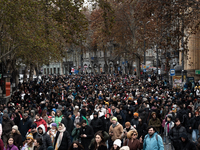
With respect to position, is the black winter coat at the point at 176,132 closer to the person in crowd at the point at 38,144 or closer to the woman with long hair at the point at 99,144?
the woman with long hair at the point at 99,144

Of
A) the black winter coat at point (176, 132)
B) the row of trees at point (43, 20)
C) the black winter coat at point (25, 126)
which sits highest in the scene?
the row of trees at point (43, 20)

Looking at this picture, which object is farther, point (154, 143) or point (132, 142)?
point (132, 142)

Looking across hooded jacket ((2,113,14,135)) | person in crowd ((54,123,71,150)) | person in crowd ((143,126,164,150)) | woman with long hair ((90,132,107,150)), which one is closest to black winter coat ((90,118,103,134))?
hooded jacket ((2,113,14,135))

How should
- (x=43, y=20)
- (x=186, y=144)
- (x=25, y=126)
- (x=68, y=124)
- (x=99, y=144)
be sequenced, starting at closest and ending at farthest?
(x=99, y=144) → (x=186, y=144) → (x=68, y=124) → (x=25, y=126) → (x=43, y=20)

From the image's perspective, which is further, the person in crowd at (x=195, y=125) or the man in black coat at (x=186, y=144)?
the person in crowd at (x=195, y=125)

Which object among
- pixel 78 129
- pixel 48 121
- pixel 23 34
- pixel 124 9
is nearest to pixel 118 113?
pixel 48 121

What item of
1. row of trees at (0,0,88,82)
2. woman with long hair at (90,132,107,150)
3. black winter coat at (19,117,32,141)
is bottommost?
black winter coat at (19,117,32,141)

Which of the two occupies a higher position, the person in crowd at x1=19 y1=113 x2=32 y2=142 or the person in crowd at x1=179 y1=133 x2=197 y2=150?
the person in crowd at x1=179 y1=133 x2=197 y2=150

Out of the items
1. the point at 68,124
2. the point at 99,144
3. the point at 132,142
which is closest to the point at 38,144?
the point at 99,144

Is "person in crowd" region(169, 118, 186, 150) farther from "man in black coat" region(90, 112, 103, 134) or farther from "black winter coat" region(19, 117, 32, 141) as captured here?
"black winter coat" region(19, 117, 32, 141)

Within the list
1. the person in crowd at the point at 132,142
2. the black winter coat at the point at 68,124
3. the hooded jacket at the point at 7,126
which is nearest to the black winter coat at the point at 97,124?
the black winter coat at the point at 68,124

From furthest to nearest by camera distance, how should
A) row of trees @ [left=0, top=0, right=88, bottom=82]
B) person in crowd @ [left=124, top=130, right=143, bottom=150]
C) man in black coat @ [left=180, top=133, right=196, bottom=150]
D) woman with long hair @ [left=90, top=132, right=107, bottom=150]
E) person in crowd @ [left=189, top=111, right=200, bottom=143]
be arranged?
row of trees @ [left=0, top=0, right=88, bottom=82]
person in crowd @ [left=189, top=111, right=200, bottom=143]
person in crowd @ [left=124, top=130, right=143, bottom=150]
man in black coat @ [left=180, top=133, right=196, bottom=150]
woman with long hair @ [left=90, top=132, right=107, bottom=150]

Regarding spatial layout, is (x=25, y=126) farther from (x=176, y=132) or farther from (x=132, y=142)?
(x=176, y=132)

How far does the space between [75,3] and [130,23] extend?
37435 mm
